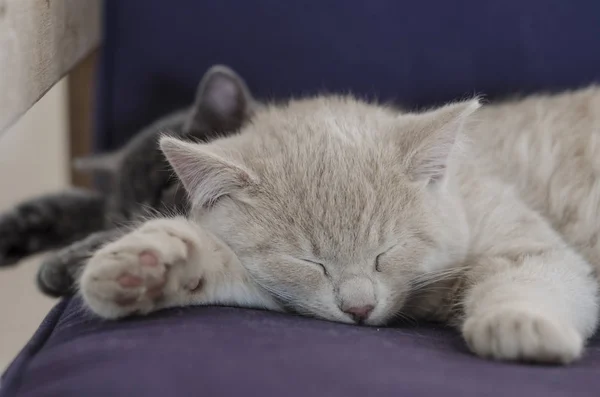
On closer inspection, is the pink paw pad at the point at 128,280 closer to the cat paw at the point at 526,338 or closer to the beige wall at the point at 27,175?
the cat paw at the point at 526,338

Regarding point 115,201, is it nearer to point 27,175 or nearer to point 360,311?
point 360,311

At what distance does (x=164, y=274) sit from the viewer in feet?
3.57

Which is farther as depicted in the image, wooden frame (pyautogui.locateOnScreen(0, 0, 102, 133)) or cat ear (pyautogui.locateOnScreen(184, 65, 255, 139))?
cat ear (pyautogui.locateOnScreen(184, 65, 255, 139))

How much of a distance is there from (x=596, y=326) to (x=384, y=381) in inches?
22.5

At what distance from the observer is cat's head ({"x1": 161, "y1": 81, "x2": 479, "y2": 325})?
1209 millimetres

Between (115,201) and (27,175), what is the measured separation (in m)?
1.06

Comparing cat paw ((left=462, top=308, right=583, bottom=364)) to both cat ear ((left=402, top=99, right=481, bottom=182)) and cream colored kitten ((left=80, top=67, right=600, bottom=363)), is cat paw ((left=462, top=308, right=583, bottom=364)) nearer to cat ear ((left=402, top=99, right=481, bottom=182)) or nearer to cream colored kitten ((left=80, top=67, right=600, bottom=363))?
cream colored kitten ((left=80, top=67, right=600, bottom=363))

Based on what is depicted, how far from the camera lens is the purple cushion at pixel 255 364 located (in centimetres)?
91

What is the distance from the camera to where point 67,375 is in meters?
0.97

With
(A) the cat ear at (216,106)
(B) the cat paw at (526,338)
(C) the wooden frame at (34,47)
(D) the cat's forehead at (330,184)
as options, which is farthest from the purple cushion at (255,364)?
(A) the cat ear at (216,106)

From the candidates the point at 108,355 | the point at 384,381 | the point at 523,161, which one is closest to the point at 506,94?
the point at 523,161

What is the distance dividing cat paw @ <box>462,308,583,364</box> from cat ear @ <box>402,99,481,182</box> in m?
0.34

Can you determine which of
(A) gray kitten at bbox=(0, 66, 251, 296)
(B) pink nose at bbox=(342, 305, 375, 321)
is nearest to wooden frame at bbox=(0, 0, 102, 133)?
(A) gray kitten at bbox=(0, 66, 251, 296)

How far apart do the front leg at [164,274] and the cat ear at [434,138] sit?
1.17 feet
